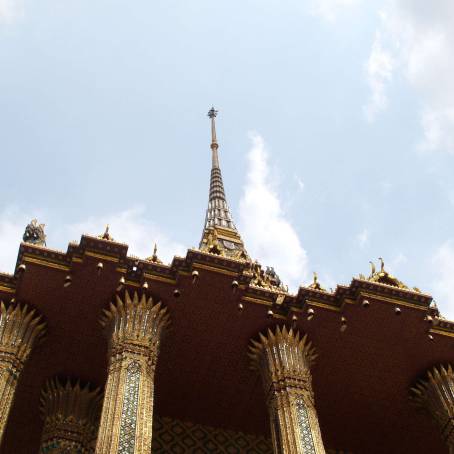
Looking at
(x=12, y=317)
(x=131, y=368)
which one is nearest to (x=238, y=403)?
(x=131, y=368)

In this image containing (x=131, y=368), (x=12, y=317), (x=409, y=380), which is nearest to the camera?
(x=131, y=368)

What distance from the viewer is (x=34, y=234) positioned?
487 inches

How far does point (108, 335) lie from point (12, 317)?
4.97ft

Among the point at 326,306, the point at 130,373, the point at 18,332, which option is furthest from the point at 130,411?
the point at 326,306

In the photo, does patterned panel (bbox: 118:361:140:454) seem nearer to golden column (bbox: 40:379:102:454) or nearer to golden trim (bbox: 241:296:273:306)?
golden column (bbox: 40:379:102:454)

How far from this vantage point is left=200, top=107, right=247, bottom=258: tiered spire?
1894 cm

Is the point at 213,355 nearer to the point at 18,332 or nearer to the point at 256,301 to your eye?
the point at 256,301

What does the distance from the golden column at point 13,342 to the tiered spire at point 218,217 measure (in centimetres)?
546

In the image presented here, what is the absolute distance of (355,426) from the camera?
14000 mm

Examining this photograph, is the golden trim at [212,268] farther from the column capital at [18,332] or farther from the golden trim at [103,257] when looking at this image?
the column capital at [18,332]

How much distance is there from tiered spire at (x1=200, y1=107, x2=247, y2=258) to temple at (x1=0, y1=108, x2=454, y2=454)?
3972 millimetres

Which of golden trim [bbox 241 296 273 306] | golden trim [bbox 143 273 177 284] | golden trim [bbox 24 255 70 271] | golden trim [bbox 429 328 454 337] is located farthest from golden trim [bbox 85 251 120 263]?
golden trim [bbox 429 328 454 337]

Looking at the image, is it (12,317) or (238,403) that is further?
(238,403)

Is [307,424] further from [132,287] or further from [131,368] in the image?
[132,287]
